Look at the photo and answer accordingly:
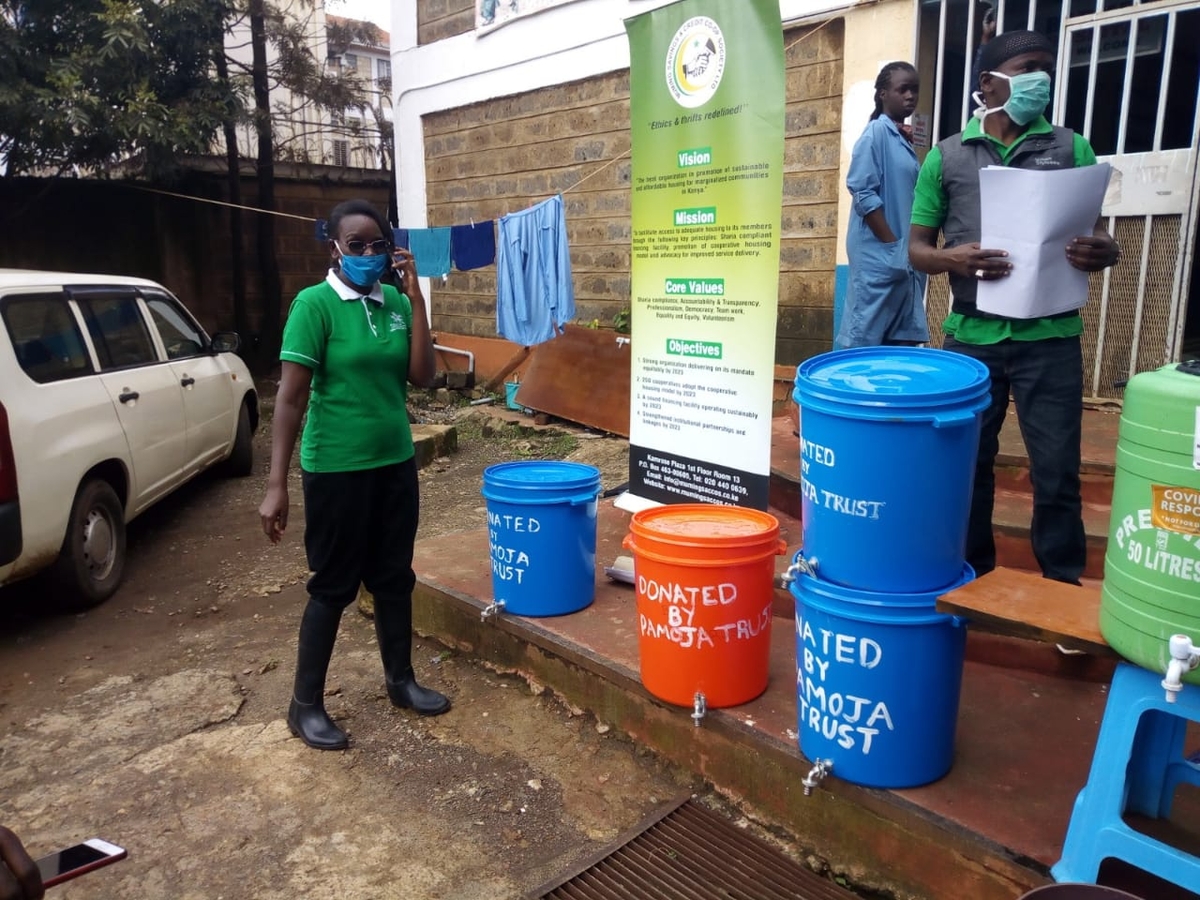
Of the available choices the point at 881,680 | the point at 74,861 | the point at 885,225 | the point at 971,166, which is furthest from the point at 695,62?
the point at 74,861

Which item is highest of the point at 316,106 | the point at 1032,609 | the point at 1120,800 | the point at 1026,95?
the point at 316,106

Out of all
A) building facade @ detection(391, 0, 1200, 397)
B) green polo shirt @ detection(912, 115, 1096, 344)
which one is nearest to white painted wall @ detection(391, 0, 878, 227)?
building facade @ detection(391, 0, 1200, 397)

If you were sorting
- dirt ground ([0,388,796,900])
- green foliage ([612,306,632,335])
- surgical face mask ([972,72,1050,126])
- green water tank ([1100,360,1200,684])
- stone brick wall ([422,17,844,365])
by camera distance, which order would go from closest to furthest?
green water tank ([1100,360,1200,684]) < dirt ground ([0,388,796,900]) < surgical face mask ([972,72,1050,126]) < stone brick wall ([422,17,844,365]) < green foliage ([612,306,632,335])

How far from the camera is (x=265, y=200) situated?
1206cm

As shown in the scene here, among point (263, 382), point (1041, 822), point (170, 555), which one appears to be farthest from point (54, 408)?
point (263, 382)

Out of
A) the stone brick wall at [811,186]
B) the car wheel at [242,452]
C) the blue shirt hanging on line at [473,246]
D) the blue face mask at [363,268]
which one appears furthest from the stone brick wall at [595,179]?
the blue face mask at [363,268]

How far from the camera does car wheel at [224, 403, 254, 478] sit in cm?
720

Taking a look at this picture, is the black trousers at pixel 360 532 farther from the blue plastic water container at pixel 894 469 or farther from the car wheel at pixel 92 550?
the car wheel at pixel 92 550

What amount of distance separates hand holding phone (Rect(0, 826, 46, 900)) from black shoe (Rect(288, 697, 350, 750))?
1.86m

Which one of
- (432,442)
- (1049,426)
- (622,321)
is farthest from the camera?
(622,321)

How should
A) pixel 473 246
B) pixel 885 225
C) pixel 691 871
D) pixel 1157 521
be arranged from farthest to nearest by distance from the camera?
1. pixel 473 246
2. pixel 885 225
3. pixel 691 871
4. pixel 1157 521

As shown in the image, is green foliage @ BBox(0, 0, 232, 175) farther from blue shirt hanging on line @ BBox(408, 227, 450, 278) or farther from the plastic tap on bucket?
the plastic tap on bucket

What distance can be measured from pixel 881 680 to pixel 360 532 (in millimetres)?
1776

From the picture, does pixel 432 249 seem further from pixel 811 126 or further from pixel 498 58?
pixel 811 126
